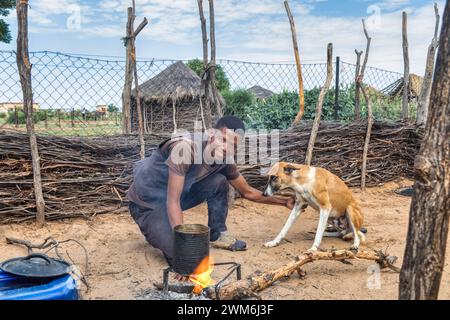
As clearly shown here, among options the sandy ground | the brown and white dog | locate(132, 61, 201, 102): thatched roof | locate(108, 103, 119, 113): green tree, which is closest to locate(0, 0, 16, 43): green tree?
locate(132, 61, 201, 102): thatched roof

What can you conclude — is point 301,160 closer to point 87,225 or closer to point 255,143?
point 255,143

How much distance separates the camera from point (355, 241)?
4.75m

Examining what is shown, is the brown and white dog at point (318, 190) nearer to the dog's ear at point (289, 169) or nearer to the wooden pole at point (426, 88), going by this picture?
the dog's ear at point (289, 169)

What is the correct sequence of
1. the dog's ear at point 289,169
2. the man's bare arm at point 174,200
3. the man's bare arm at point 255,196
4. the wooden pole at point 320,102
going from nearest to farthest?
the man's bare arm at point 174,200
the dog's ear at point 289,169
the man's bare arm at point 255,196
the wooden pole at point 320,102

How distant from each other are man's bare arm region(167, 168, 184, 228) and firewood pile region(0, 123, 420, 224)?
2330 mm

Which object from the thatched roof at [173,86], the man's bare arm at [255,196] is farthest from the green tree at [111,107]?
the thatched roof at [173,86]

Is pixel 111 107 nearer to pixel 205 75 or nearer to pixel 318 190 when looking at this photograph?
pixel 205 75

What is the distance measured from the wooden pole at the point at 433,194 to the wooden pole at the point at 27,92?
4.48 meters

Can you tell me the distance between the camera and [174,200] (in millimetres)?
3785

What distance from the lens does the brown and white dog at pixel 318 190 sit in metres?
4.56

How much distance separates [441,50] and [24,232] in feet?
15.7

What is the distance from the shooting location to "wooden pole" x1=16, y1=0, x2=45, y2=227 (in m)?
5.15

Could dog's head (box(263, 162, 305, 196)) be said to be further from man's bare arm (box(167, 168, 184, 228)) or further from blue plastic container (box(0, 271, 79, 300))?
blue plastic container (box(0, 271, 79, 300))
